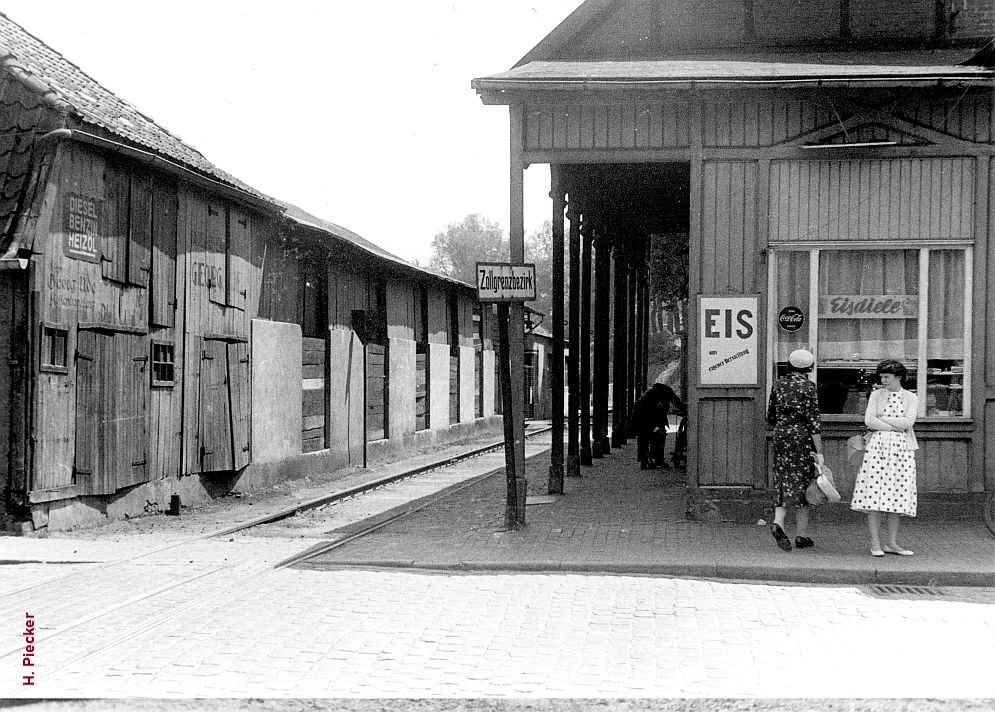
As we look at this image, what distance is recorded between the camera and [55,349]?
431 inches

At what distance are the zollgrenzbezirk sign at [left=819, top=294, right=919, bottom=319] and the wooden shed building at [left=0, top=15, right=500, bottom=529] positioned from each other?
7232 mm

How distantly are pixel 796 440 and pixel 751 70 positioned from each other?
12.4 ft

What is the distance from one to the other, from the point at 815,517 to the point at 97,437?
23.8 feet

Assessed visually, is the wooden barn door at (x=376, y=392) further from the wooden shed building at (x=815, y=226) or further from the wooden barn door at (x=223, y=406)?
the wooden shed building at (x=815, y=226)

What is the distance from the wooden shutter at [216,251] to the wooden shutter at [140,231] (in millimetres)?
1539

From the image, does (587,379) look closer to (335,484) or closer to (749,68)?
(335,484)

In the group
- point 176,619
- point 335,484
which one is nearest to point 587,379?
point 335,484

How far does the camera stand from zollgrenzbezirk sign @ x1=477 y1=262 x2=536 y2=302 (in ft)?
35.1

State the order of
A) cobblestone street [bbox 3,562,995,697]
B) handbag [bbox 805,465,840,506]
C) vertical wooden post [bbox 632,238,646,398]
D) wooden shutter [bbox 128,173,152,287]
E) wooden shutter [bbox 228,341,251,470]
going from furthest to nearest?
vertical wooden post [bbox 632,238,646,398] < wooden shutter [bbox 228,341,251,470] < wooden shutter [bbox 128,173,152,287] < handbag [bbox 805,465,840,506] < cobblestone street [bbox 3,562,995,697]

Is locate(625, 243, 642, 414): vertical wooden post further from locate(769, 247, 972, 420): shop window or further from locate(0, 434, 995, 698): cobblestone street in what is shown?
locate(0, 434, 995, 698): cobblestone street

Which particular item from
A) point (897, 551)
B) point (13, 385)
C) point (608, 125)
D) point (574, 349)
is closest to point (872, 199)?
point (608, 125)

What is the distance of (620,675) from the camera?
5695 mm

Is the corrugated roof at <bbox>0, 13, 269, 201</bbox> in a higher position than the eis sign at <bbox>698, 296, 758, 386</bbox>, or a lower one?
higher

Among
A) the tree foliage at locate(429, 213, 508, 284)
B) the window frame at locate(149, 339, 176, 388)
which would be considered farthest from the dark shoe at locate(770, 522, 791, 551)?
the tree foliage at locate(429, 213, 508, 284)
